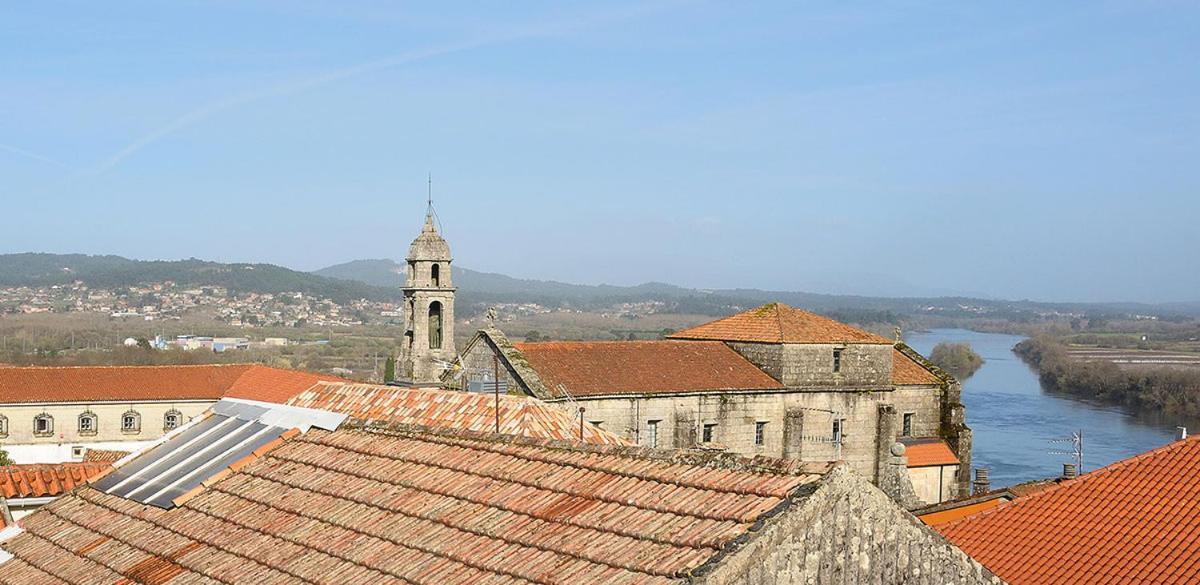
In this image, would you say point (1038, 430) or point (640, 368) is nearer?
point (640, 368)

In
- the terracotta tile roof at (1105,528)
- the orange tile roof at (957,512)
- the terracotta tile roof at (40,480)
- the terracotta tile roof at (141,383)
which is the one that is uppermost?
the terracotta tile roof at (40,480)

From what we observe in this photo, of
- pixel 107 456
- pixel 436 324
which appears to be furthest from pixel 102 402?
pixel 107 456

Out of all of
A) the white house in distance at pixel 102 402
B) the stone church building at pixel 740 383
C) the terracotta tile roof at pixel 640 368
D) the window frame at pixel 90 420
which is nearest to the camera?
the terracotta tile roof at pixel 640 368

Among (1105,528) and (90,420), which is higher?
(1105,528)

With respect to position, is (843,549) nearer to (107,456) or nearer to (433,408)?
(433,408)

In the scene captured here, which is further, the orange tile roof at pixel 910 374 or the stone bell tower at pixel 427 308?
the stone bell tower at pixel 427 308

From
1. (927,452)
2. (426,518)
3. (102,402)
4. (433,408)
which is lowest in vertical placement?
(102,402)

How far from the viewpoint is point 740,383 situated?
26.8 metres

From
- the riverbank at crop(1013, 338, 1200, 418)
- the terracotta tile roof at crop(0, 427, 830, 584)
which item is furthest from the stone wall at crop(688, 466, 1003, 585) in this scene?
the riverbank at crop(1013, 338, 1200, 418)

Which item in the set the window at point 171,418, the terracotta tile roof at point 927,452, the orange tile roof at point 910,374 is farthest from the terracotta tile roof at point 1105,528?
the window at point 171,418

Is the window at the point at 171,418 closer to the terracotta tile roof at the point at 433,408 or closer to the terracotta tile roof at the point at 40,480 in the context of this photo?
the terracotta tile roof at the point at 40,480

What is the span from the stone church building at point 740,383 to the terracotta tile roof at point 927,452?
33 mm

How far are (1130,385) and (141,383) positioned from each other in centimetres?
6656

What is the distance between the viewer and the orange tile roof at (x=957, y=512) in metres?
17.6
